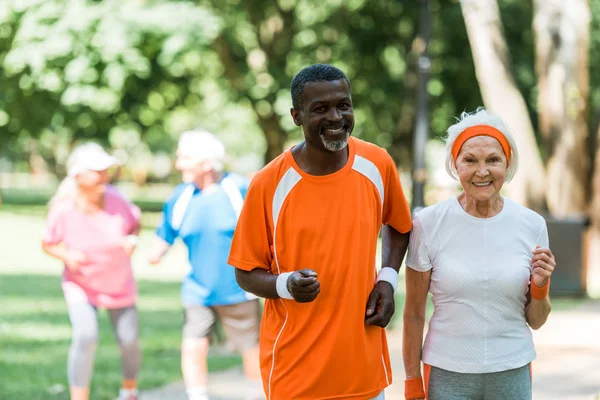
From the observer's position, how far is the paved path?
25.5 ft

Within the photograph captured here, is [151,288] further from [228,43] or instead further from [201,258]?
[228,43]

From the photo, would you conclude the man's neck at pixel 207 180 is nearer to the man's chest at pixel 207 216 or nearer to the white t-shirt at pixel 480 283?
the man's chest at pixel 207 216

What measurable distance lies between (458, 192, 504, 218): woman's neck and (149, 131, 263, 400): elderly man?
10.2 feet

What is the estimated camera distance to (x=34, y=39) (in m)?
21.5

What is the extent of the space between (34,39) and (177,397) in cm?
1527

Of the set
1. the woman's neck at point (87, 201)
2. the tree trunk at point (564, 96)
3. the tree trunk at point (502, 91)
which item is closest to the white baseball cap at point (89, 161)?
the woman's neck at point (87, 201)

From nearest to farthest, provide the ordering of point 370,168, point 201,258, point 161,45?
point 370,168
point 201,258
point 161,45

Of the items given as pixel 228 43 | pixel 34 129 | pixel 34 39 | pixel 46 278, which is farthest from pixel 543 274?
pixel 34 129

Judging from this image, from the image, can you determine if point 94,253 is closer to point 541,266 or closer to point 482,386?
point 482,386

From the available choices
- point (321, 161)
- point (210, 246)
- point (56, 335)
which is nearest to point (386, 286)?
point (321, 161)

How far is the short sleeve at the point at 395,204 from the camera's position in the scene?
3893mm

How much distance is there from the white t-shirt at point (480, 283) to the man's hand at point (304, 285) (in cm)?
49

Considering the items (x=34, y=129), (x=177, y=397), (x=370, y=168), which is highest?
(x=34, y=129)

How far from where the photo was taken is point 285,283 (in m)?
3.58
